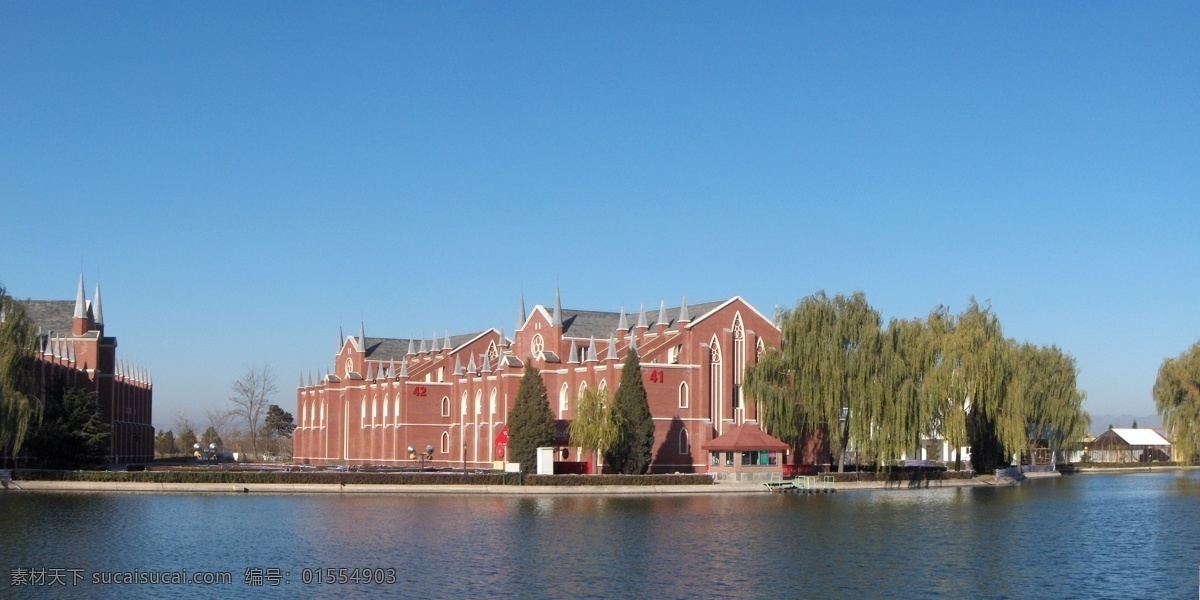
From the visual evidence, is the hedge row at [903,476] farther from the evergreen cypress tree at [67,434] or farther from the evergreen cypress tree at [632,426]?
the evergreen cypress tree at [67,434]

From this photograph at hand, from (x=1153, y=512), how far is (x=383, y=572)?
114 feet

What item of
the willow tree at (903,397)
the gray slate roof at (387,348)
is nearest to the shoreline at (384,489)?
the willow tree at (903,397)

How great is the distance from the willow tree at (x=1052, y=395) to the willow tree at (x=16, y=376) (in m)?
58.8

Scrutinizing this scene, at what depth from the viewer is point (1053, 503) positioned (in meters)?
55.7

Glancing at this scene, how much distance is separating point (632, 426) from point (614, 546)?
31.1 m

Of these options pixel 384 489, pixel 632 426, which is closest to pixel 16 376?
pixel 384 489

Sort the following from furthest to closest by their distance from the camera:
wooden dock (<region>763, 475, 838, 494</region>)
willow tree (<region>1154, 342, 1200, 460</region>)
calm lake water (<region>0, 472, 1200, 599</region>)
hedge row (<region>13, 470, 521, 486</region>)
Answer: willow tree (<region>1154, 342, 1200, 460</region>)
wooden dock (<region>763, 475, 838, 494</region>)
hedge row (<region>13, 470, 521, 486</region>)
calm lake water (<region>0, 472, 1200, 599</region>)

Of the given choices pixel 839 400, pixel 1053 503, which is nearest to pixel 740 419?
pixel 839 400

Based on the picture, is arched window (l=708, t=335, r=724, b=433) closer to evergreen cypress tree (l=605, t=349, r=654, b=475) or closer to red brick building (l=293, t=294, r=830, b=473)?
red brick building (l=293, t=294, r=830, b=473)

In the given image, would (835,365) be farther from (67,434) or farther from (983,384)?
(67,434)

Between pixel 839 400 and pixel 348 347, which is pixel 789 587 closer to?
pixel 839 400

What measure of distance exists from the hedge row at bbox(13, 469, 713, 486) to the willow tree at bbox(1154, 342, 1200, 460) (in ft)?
100

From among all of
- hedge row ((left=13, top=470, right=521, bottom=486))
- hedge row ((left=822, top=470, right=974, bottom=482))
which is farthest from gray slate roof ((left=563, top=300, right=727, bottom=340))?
hedge row ((left=13, top=470, right=521, bottom=486))

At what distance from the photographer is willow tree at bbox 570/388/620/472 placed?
63906 mm
